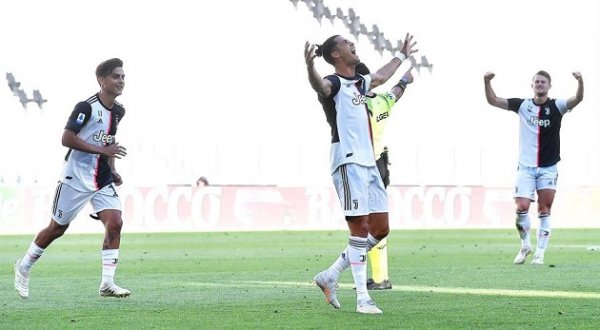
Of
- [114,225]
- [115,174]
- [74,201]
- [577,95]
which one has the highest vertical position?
[577,95]

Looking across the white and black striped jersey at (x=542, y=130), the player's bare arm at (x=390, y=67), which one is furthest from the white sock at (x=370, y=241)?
the white and black striped jersey at (x=542, y=130)

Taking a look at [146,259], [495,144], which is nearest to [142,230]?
[495,144]

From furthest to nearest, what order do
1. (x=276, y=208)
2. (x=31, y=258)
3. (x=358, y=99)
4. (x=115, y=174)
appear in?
(x=276, y=208), (x=115, y=174), (x=31, y=258), (x=358, y=99)

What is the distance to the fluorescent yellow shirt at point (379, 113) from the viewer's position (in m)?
13.0

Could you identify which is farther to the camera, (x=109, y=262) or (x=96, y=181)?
(x=96, y=181)

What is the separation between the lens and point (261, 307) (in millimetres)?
11188

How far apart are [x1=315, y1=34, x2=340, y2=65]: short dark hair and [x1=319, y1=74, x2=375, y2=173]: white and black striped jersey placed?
0.20 meters

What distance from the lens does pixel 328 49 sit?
11.2 m

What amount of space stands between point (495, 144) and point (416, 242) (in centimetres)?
1579

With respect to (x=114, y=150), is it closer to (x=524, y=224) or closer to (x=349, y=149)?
(x=349, y=149)

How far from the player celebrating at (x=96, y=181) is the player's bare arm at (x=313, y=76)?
2.48 meters

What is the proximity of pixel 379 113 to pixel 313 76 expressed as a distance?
2628mm

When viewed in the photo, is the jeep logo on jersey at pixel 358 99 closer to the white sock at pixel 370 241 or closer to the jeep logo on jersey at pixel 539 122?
the white sock at pixel 370 241

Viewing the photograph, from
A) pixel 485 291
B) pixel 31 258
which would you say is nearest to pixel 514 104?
pixel 485 291
